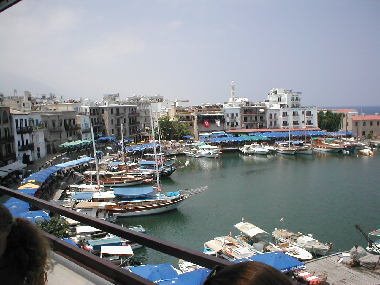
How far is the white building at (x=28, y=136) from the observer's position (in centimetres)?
2306

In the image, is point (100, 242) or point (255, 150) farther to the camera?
point (255, 150)

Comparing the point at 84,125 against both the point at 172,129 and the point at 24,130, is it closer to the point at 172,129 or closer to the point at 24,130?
the point at 24,130

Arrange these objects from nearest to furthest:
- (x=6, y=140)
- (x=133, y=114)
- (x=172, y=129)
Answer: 1. (x=6, y=140)
2. (x=133, y=114)
3. (x=172, y=129)

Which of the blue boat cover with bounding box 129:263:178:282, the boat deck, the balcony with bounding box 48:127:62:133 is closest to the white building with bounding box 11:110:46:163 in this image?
the balcony with bounding box 48:127:62:133

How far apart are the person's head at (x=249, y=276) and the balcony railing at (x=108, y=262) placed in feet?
1.00

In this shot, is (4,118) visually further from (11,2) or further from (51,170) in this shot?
(11,2)

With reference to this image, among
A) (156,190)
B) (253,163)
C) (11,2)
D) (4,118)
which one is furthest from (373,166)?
(11,2)

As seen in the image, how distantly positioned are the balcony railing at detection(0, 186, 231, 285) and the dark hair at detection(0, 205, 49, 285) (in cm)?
34

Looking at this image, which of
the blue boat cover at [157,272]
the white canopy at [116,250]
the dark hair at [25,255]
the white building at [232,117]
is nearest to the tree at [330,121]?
the white building at [232,117]

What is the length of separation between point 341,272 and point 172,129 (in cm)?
3081

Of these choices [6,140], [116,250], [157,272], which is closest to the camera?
[157,272]

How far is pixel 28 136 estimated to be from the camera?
24.3 meters

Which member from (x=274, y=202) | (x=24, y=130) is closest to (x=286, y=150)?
(x=274, y=202)

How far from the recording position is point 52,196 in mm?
17234
